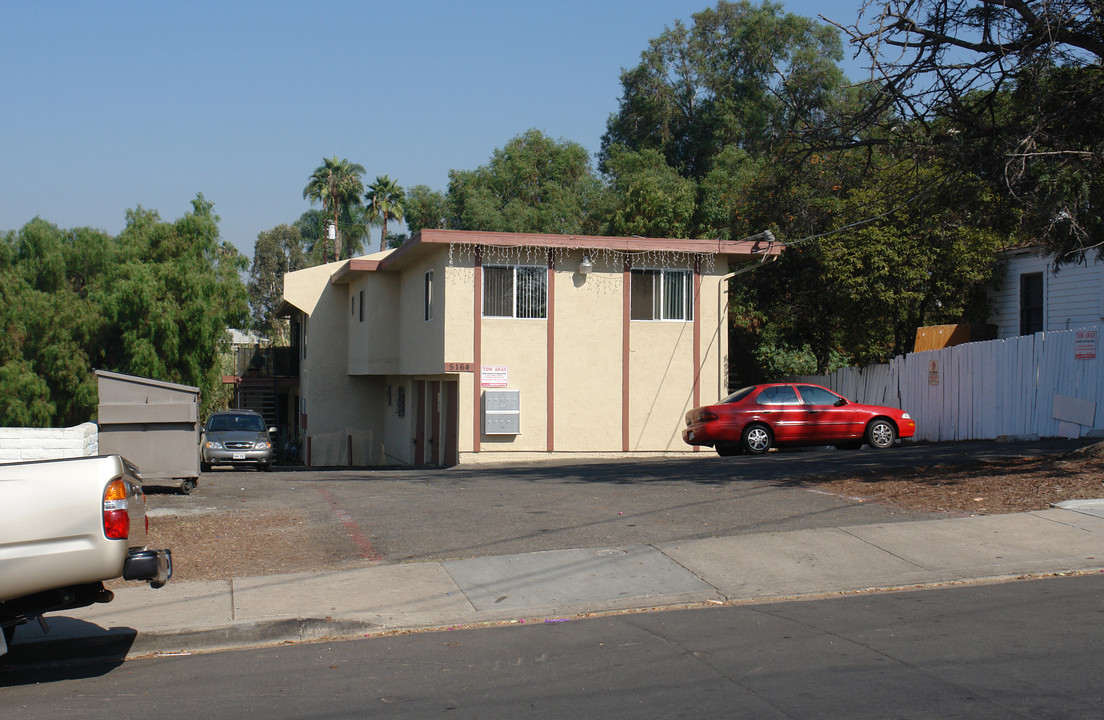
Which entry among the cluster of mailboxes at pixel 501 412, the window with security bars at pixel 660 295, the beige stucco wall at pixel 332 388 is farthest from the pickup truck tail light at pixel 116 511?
the beige stucco wall at pixel 332 388

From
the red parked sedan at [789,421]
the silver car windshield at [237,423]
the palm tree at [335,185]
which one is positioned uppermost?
the palm tree at [335,185]

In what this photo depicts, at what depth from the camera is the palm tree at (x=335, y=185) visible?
196 ft

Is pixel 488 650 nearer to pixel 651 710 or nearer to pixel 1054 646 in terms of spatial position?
pixel 651 710

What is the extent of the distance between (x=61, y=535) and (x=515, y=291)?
17.1m

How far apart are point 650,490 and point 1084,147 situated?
7.60 m

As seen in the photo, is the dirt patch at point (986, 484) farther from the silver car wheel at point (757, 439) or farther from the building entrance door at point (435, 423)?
the building entrance door at point (435, 423)

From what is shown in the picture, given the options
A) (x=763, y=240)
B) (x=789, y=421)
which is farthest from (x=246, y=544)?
(x=763, y=240)

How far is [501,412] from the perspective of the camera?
22141mm

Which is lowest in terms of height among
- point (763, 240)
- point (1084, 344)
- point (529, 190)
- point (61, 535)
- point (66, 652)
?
point (66, 652)

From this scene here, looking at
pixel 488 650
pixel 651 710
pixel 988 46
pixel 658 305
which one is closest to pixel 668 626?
pixel 488 650

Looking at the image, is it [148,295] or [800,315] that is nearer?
[800,315]

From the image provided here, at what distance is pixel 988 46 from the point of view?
43.7ft

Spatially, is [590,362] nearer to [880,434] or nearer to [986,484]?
[880,434]

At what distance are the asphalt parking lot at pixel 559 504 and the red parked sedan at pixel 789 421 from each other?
165 centimetres
